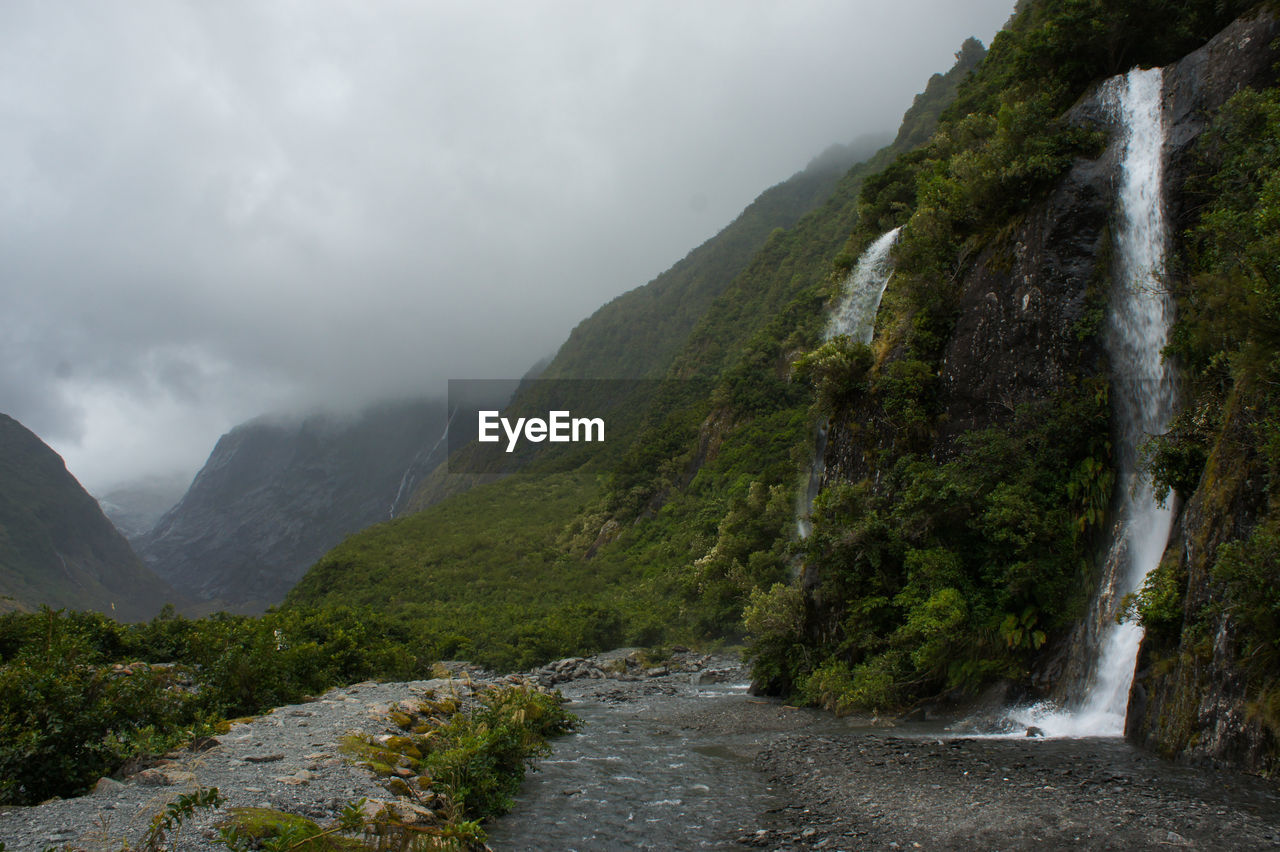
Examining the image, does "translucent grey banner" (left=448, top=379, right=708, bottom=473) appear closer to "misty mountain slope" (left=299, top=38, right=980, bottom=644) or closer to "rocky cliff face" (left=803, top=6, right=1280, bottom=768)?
"misty mountain slope" (left=299, top=38, right=980, bottom=644)

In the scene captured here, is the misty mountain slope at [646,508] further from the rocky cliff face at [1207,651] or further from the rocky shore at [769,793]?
the rocky shore at [769,793]

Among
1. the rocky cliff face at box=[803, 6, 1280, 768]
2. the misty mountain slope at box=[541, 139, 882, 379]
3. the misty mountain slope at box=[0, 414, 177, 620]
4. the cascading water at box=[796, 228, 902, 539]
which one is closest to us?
the rocky cliff face at box=[803, 6, 1280, 768]

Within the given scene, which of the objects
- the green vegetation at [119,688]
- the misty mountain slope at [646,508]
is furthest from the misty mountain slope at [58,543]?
the green vegetation at [119,688]

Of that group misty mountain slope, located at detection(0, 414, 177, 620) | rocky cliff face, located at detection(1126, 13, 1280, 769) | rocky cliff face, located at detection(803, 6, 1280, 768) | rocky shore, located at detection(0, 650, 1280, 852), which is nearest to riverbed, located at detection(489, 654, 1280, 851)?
rocky shore, located at detection(0, 650, 1280, 852)

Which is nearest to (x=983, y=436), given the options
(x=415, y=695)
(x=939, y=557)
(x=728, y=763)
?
(x=939, y=557)

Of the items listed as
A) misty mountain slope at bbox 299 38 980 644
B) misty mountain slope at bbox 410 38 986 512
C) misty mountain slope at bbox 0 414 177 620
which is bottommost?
misty mountain slope at bbox 0 414 177 620

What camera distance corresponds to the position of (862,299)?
29422 mm

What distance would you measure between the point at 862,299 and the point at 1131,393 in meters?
15.5

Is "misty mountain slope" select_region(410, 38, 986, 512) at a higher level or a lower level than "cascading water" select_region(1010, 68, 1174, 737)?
higher

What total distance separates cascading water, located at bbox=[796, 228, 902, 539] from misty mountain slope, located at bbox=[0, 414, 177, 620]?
488 feet

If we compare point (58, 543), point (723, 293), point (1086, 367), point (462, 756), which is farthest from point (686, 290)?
point (58, 543)

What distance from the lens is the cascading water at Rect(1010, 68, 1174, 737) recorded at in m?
11.9

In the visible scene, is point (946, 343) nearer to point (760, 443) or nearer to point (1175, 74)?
point (1175, 74)

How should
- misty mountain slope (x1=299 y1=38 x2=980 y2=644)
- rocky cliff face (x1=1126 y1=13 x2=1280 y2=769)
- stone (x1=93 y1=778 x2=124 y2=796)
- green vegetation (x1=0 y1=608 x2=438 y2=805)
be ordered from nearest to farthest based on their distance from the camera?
stone (x1=93 y1=778 x2=124 y2=796) < green vegetation (x1=0 y1=608 x2=438 y2=805) < rocky cliff face (x1=1126 y1=13 x2=1280 y2=769) < misty mountain slope (x1=299 y1=38 x2=980 y2=644)
